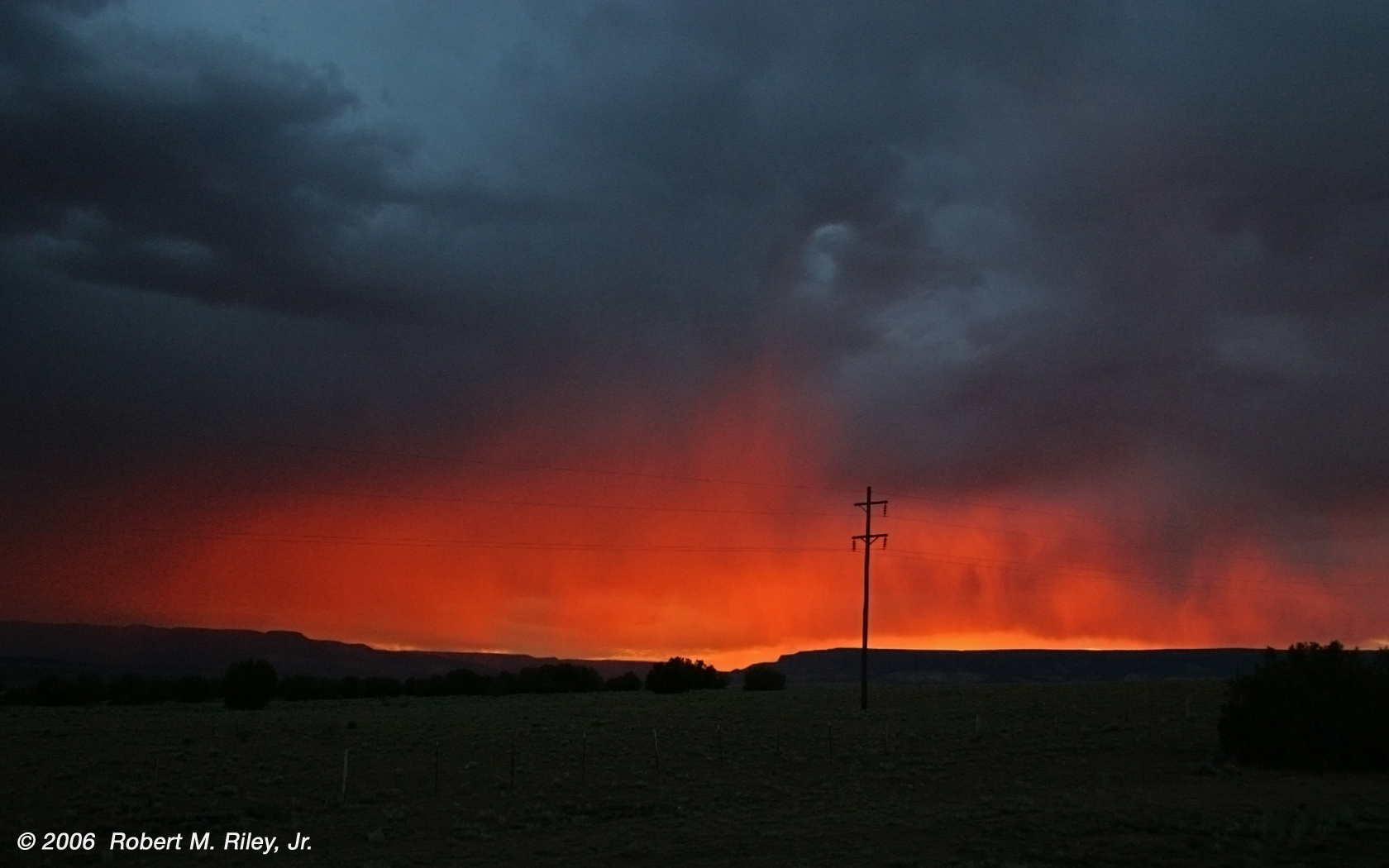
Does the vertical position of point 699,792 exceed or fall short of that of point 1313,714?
it falls short

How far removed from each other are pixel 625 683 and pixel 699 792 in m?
110

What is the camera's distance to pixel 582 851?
29625 millimetres

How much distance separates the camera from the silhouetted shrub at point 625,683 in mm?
147500

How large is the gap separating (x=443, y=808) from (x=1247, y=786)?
91.5 ft

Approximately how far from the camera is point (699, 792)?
4128 cm

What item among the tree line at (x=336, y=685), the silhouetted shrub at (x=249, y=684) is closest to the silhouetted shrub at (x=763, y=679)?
the tree line at (x=336, y=685)

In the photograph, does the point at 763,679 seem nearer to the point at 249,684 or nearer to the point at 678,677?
the point at 678,677

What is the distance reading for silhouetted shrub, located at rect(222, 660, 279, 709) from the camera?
9475cm

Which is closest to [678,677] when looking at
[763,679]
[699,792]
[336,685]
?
[763,679]

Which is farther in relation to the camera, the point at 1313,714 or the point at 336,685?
the point at 336,685

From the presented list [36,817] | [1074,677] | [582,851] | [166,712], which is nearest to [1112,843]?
[582,851]

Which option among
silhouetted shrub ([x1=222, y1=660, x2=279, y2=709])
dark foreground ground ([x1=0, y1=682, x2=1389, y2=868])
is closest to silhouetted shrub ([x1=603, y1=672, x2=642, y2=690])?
silhouetted shrub ([x1=222, y1=660, x2=279, y2=709])

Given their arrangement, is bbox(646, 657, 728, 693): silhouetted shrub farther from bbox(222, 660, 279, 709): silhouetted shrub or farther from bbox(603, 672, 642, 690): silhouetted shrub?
bbox(222, 660, 279, 709): silhouetted shrub

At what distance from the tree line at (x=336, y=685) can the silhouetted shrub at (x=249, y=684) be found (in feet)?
0.22
